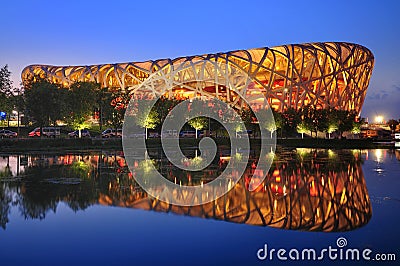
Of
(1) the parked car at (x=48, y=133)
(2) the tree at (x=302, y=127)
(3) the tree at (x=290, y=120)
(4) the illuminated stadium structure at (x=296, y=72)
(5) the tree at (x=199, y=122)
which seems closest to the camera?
(1) the parked car at (x=48, y=133)

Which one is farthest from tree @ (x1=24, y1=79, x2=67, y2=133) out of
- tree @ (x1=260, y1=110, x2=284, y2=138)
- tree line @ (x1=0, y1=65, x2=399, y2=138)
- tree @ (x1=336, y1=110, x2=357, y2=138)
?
tree @ (x1=336, y1=110, x2=357, y2=138)

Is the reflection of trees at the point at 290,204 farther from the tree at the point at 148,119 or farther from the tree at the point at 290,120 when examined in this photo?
the tree at the point at 290,120

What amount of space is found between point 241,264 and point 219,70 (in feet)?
221

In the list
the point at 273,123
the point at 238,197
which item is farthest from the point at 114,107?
the point at 238,197

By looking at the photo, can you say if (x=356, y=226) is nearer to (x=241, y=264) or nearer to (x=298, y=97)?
(x=241, y=264)

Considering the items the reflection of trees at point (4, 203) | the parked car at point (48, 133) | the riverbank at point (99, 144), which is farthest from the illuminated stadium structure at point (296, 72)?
the reflection of trees at point (4, 203)

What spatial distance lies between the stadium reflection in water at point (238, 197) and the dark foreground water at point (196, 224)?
1.2 inches

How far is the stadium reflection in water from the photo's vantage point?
10.0 metres

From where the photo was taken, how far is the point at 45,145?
35969 mm

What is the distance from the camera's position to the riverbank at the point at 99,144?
3503 cm

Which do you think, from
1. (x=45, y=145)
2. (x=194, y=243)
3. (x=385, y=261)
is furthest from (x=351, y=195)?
(x=45, y=145)

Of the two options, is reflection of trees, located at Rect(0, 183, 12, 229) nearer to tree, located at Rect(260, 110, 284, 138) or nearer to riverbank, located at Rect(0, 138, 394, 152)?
riverbank, located at Rect(0, 138, 394, 152)

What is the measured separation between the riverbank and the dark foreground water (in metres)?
20.8

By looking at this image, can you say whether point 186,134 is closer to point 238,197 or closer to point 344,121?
point 344,121
